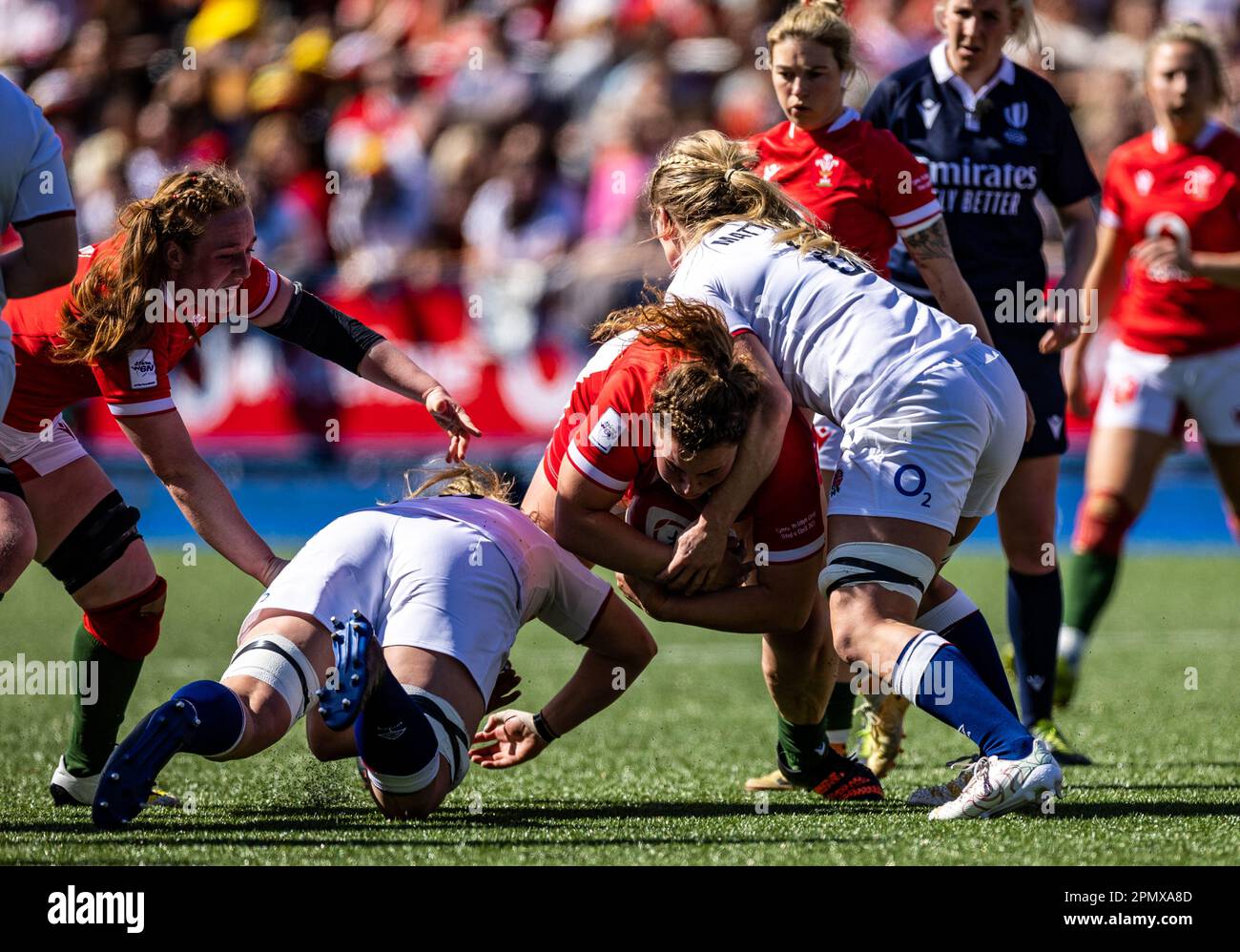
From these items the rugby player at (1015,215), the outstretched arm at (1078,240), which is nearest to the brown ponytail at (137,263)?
the rugby player at (1015,215)

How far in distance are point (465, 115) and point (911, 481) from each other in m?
10.5

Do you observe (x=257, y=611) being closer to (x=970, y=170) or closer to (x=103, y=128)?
(x=970, y=170)

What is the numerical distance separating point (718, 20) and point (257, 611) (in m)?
10.8

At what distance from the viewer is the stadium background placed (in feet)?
39.4

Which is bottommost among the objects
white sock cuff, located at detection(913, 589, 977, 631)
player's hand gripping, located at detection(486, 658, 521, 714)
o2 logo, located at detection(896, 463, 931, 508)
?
player's hand gripping, located at detection(486, 658, 521, 714)

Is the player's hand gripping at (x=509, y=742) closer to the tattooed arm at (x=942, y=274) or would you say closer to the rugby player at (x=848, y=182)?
the rugby player at (x=848, y=182)

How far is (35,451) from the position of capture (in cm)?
441

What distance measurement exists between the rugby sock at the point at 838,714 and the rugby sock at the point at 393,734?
5.30ft

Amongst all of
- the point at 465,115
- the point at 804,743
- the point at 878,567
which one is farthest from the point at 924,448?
the point at 465,115

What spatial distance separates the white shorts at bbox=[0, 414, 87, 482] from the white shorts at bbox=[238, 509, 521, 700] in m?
0.95

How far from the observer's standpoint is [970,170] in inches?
206

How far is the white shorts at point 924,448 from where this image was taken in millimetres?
3791

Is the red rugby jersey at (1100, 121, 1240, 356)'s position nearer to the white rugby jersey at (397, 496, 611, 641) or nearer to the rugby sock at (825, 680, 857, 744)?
the rugby sock at (825, 680, 857, 744)

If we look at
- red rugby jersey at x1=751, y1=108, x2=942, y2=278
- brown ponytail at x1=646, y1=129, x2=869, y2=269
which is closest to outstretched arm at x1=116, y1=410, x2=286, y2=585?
brown ponytail at x1=646, y1=129, x2=869, y2=269
